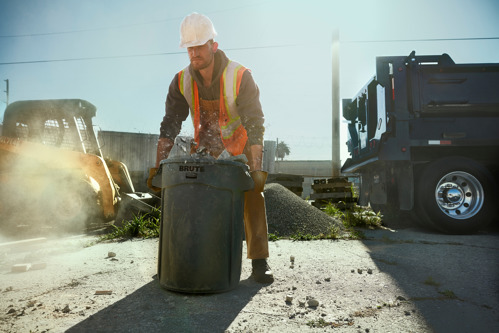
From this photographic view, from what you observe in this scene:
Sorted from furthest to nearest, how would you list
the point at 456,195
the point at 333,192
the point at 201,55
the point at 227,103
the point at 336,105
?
the point at 336,105 < the point at 333,192 < the point at 456,195 < the point at 227,103 < the point at 201,55

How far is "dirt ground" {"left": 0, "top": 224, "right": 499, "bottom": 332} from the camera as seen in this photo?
1.88 meters

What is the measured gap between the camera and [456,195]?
5.14 meters

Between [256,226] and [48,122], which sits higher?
[48,122]

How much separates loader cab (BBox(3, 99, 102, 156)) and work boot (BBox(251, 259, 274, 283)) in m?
4.88

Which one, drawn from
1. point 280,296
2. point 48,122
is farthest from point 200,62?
point 48,122

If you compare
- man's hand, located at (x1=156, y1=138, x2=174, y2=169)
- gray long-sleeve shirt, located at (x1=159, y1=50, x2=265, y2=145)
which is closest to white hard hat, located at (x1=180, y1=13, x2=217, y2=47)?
gray long-sleeve shirt, located at (x1=159, y1=50, x2=265, y2=145)

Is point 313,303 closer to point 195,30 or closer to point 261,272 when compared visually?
point 261,272

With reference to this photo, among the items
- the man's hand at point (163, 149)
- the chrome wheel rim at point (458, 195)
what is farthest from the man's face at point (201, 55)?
the chrome wheel rim at point (458, 195)

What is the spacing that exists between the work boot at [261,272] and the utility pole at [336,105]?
981cm

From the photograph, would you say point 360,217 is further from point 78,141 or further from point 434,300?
point 78,141

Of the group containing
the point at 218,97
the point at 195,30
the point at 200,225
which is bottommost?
the point at 200,225

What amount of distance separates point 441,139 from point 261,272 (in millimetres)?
3902

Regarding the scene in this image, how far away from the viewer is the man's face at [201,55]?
2865 millimetres

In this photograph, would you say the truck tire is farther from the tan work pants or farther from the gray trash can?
the gray trash can
